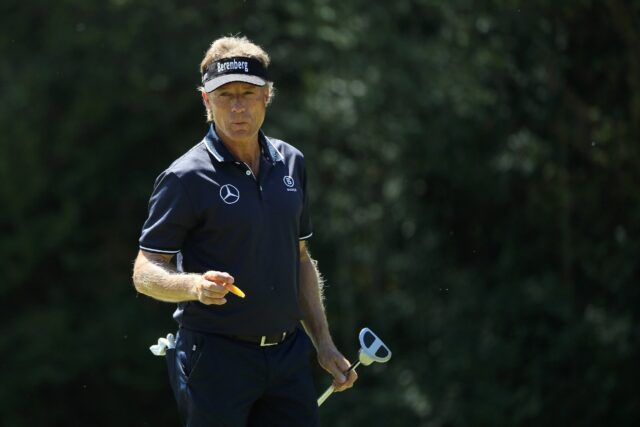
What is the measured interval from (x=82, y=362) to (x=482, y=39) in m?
5.74

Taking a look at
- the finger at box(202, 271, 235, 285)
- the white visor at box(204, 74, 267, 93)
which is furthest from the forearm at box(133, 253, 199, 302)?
the white visor at box(204, 74, 267, 93)

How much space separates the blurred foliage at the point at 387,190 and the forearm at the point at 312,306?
20.9 ft

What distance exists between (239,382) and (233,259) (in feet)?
1.34

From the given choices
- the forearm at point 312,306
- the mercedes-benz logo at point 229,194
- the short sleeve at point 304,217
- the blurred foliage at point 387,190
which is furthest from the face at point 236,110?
the blurred foliage at point 387,190

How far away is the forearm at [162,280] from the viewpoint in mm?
3657

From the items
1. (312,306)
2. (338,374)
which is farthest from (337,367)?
(312,306)

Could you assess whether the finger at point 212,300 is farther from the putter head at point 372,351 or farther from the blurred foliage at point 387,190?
the blurred foliage at point 387,190

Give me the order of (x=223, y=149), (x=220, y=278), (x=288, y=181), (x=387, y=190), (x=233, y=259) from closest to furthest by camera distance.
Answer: (x=220, y=278) → (x=233, y=259) → (x=223, y=149) → (x=288, y=181) → (x=387, y=190)

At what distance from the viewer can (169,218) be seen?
12.5 feet

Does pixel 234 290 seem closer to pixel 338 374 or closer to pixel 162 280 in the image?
pixel 162 280

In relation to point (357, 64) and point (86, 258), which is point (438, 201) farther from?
point (86, 258)

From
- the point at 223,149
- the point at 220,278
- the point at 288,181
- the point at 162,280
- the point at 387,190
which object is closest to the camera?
the point at 220,278

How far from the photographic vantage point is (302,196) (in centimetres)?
415

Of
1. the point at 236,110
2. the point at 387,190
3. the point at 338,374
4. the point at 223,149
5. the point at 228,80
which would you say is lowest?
the point at 387,190
